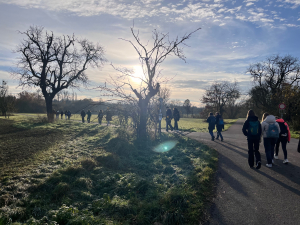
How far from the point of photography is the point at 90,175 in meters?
6.32

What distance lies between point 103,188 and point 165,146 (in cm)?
591

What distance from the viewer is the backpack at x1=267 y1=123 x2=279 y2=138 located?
21.9ft

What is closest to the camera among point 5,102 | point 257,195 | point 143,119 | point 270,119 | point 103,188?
point 257,195

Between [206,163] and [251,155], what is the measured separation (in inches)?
59.5

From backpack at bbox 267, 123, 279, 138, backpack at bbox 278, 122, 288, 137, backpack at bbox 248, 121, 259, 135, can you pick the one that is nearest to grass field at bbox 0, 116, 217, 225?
backpack at bbox 248, 121, 259, 135

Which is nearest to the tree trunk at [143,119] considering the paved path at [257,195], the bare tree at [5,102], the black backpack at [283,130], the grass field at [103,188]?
the grass field at [103,188]

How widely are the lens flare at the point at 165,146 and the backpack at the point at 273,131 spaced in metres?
4.84

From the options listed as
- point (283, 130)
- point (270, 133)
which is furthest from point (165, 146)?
point (283, 130)

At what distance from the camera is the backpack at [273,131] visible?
6684mm

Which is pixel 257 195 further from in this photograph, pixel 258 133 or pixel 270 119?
pixel 270 119

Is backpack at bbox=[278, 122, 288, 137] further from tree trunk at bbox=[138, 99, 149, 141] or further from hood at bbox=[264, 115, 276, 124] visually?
tree trunk at bbox=[138, 99, 149, 141]

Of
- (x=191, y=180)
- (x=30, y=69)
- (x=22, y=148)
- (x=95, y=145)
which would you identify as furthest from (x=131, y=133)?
(x=30, y=69)

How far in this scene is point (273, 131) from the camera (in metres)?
6.71

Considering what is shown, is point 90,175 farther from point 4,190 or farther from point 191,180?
point 191,180
